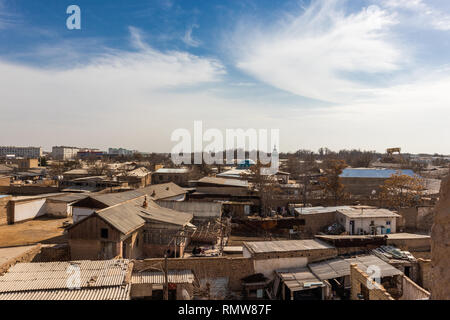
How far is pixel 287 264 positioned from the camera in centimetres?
1274

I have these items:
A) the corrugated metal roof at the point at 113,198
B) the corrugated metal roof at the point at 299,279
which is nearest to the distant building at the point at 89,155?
the corrugated metal roof at the point at 113,198

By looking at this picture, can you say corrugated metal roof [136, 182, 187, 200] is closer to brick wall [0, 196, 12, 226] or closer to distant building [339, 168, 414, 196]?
brick wall [0, 196, 12, 226]

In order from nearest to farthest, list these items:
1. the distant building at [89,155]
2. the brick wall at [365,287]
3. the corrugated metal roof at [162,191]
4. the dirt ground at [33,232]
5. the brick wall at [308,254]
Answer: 1. the brick wall at [365,287]
2. the brick wall at [308,254]
3. the dirt ground at [33,232]
4. the corrugated metal roof at [162,191]
5. the distant building at [89,155]

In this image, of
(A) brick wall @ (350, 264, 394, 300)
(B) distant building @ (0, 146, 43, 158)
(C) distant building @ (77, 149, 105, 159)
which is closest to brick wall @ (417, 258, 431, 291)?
(A) brick wall @ (350, 264, 394, 300)

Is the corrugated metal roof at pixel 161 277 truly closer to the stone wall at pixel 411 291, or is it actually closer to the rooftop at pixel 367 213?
the stone wall at pixel 411 291

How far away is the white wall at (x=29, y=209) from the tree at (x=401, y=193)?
26.6m

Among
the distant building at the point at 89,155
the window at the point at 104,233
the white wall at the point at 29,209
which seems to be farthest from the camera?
the distant building at the point at 89,155

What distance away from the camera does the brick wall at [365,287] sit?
340 inches

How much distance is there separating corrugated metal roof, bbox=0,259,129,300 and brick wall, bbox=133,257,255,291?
218 cm

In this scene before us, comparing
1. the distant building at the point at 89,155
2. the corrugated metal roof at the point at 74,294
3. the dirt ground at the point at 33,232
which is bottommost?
the dirt ground at the point at 33,232

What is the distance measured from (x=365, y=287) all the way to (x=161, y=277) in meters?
7.20

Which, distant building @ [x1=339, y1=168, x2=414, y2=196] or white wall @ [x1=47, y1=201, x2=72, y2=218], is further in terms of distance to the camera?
distant building @ [x1=339, y1=168, x2=414, y2=196]

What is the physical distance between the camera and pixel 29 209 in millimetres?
21297

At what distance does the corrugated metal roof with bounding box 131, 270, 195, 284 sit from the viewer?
34.6 feet
